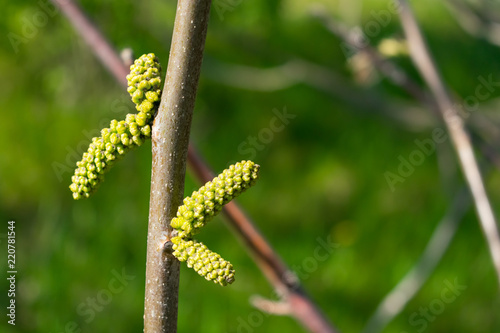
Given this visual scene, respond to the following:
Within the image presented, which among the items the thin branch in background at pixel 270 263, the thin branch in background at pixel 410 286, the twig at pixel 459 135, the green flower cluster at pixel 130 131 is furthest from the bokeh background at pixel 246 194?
the green flower cluster at pixel 130 131

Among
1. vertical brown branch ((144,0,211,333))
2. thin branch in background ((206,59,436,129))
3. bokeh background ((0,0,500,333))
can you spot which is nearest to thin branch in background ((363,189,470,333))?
bokeh background ((0,0,500,333))

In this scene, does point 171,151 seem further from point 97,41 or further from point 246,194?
point 246,194

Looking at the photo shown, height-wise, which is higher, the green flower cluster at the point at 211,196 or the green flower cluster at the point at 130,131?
the green flower cluster at the point at 130,131

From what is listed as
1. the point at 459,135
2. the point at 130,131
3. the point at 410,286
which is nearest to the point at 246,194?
the point at 410,286

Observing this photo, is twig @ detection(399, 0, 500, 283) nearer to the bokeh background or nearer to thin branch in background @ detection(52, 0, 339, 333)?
thin branch in background @ detection(52, 0, 339, 333)

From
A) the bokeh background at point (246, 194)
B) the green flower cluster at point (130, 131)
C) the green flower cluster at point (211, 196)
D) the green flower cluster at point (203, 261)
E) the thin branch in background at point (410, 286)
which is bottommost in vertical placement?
the green flower cluster at point (203, 261)

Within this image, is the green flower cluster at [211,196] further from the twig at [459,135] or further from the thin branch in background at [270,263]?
the twig at [459,135]
